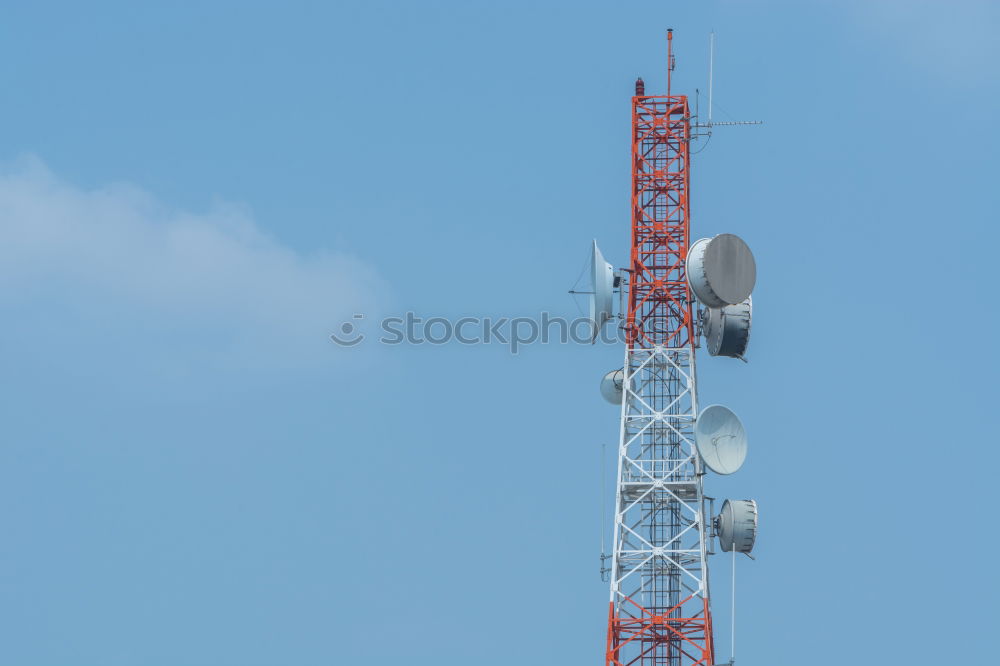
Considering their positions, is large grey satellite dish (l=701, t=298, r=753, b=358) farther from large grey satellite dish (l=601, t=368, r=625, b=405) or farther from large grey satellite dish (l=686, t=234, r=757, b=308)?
large grey satellite dish (l=601, t=368, r=625, b=405)

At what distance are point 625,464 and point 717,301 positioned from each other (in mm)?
8078

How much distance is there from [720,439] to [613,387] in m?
6.74

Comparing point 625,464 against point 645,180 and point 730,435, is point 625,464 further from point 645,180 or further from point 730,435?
point 645,180

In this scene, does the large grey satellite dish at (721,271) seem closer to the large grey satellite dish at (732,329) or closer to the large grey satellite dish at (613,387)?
the large grey satellite dish at (732,329)

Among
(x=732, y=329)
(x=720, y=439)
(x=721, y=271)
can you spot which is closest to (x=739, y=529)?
(x=720, y=439)

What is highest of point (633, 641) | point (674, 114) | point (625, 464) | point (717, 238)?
point (674, 114)

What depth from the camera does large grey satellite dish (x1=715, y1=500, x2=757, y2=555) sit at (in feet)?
316

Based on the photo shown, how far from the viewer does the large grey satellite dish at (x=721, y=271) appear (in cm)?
9450

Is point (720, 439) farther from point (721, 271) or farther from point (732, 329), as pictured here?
point (721, 271)

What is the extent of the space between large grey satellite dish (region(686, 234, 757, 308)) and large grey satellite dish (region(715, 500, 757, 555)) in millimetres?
7943

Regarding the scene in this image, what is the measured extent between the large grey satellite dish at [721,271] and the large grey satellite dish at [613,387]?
7207mm

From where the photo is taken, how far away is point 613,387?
101312mm

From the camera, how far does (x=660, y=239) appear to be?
100 meters

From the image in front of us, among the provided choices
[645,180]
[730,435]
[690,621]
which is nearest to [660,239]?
[645,180]
